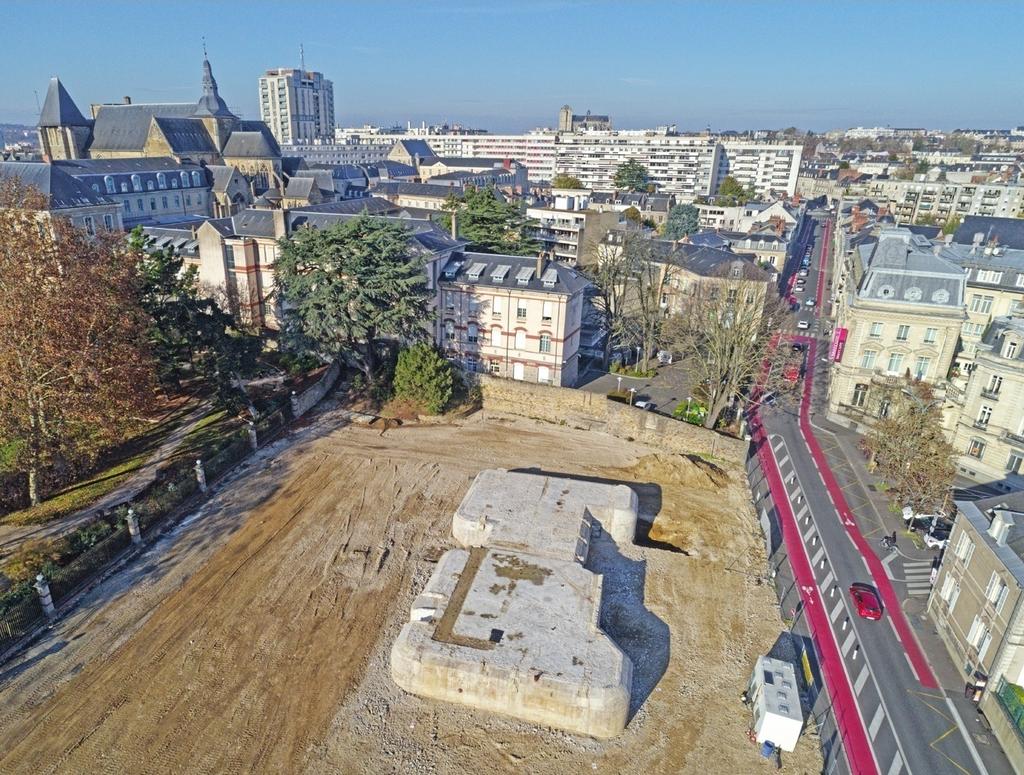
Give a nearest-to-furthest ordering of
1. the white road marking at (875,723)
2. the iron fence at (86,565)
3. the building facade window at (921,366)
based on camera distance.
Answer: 1. the white road marking at (875,723)
2. the iron fence at (86,565)
3. the building facade window at (921,366)

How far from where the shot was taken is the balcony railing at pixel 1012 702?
21.9m

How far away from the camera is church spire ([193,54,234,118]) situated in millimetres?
113375

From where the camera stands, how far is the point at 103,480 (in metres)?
35.1

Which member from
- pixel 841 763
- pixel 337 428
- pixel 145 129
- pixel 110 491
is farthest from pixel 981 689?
pixel 145 129

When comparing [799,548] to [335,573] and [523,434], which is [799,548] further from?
[335,573]

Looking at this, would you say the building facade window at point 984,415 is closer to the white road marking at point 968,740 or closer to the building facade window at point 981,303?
the building facade window at point 981,303

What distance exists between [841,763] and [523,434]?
28344mm

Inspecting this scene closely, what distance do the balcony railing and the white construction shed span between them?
7.51m

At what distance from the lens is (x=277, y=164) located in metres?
107

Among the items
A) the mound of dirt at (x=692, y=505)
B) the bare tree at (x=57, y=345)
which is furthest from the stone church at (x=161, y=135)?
the mound of dirt at (x=692, y=505)

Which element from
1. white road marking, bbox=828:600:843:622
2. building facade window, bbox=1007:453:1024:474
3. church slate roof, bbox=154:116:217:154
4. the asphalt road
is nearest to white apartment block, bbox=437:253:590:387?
the asphalt road

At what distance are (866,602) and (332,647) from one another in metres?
24.8

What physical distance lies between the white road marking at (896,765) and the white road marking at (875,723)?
94 centimetres

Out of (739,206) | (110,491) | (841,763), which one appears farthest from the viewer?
(739,206)
